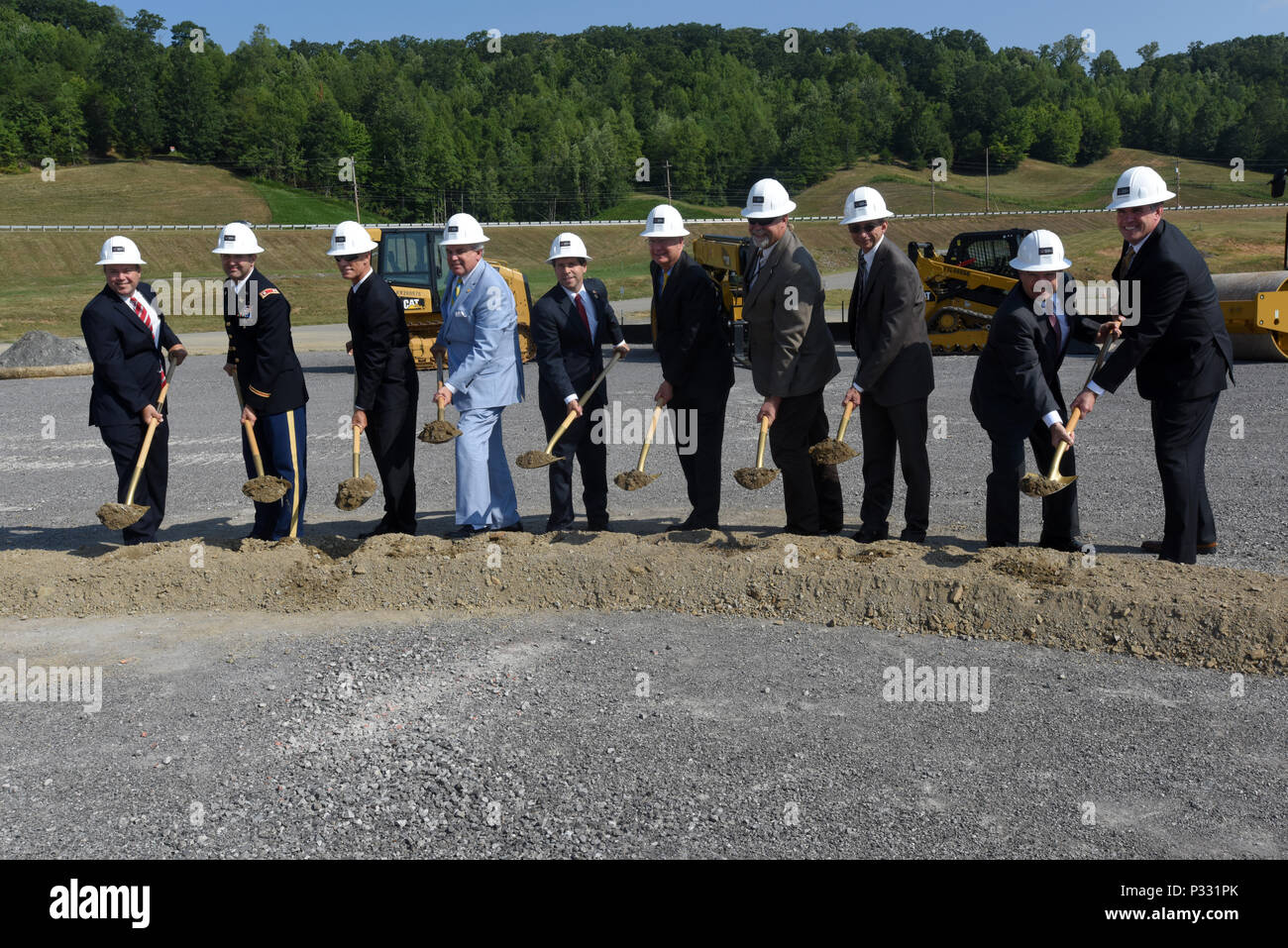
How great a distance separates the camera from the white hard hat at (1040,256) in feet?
20.3

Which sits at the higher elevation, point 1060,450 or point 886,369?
point 886,369

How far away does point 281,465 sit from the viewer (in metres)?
7.14

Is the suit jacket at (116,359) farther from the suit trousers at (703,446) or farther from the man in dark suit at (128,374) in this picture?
the suit trousers at (703,446)

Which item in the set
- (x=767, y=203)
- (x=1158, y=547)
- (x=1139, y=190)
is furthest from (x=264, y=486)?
(x=1158, y=547)

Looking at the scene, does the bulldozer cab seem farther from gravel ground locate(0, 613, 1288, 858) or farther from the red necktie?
gravel ground locate(0, 613, 1288, 858)

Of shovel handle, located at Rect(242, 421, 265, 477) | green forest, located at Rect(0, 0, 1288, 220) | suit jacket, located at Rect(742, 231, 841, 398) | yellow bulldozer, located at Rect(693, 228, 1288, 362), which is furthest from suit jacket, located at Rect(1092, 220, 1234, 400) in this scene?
Answer: green forest, located at Rect(0, 0, 1288, 220)

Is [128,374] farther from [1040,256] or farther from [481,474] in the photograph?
[1040,256]

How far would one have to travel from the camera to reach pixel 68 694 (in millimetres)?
5047

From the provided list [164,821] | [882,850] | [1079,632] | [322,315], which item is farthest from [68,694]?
[322,315]

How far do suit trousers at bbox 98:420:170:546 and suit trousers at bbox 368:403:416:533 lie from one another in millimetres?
1402

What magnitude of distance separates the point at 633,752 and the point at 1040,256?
383 cm

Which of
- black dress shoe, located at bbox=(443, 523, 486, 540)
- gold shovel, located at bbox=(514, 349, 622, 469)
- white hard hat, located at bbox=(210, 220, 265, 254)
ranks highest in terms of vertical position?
white hard hat, located at bbox=(210, 220, 265, 254)

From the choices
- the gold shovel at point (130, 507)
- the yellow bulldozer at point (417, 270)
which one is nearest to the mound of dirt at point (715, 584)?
the gold shovel at point (130, 507)

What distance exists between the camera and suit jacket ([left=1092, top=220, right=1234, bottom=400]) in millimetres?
5930
